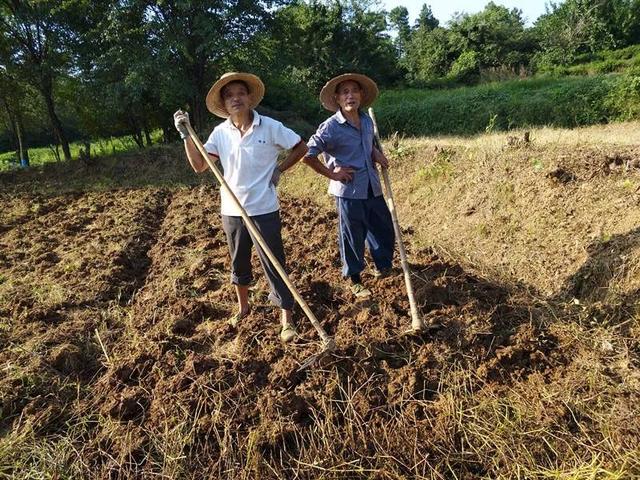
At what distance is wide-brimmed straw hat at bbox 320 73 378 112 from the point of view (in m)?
3.33

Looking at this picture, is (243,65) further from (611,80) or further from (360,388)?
(360,388)

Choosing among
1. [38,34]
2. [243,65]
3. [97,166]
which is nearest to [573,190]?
[243,65]

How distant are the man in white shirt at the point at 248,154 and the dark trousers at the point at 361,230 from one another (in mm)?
684

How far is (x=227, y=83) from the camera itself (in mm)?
2881

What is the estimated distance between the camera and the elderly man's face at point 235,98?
2.84 meters

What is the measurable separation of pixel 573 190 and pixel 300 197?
456cm

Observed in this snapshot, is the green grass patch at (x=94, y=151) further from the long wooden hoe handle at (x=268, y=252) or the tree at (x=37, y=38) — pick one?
the long wooden hoe handle at (x=268, y=252)

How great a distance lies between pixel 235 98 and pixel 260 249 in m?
1.00

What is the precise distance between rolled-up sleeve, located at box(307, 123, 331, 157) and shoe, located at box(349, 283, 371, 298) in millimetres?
1132

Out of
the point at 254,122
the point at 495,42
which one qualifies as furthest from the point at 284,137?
the point at 495,42

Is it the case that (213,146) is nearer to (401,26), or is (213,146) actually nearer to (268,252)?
(268,252)

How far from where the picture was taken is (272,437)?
238 centimetres

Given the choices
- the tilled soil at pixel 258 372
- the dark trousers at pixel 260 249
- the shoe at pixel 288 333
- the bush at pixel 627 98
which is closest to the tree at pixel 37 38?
the tilled soil at pixel 258 372

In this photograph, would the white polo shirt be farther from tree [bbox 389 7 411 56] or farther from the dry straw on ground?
tree [bbox 389 7 411 56]
